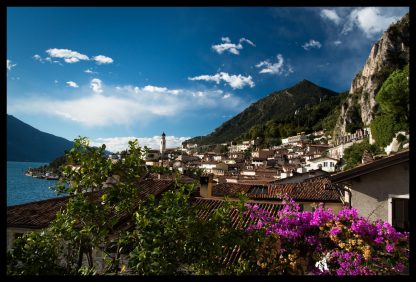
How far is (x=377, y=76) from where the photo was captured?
2886 inches

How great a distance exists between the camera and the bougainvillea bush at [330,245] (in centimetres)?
459

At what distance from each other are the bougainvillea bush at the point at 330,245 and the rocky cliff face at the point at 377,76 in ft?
226

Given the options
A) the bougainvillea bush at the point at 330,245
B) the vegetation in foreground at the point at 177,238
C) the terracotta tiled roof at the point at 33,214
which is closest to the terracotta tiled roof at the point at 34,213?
the terracotta tiled roof at the point at 33,214

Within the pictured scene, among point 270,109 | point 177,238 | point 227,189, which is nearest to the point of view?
point 177,238

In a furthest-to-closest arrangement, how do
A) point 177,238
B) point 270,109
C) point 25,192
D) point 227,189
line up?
point 270,109
point 25,192
point 227,189
point 177,238

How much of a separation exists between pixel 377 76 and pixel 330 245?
7937cm

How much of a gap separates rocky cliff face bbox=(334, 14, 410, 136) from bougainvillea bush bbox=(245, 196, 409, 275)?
68.9 meters

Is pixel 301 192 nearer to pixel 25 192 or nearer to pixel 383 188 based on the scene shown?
pixel 383 188

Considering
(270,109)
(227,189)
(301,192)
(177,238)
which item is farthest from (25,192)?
(270,109)

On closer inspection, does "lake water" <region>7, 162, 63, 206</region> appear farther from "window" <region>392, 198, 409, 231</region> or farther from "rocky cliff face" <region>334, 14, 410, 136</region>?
"rocky cliff face" <region>334, 14, 410, 136</region>

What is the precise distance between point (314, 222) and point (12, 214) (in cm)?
1032

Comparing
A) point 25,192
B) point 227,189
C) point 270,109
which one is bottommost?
point 25,192

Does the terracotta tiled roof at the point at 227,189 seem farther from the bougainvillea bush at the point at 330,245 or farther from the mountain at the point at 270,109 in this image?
the mountain at the point at 270,109
